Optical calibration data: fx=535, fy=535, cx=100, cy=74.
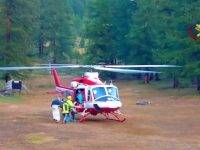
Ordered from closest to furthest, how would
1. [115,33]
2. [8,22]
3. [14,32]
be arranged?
[8,22]
[14,32]
[115,33]

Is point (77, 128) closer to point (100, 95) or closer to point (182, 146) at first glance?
point (100, 95)

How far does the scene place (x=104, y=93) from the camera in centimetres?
2667

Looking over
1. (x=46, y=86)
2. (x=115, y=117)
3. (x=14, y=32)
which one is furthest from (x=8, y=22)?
(x=115, y=117)

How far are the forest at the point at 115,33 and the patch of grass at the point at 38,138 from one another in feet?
61.9

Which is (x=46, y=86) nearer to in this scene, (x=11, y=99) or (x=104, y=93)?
(x=11, y=99)

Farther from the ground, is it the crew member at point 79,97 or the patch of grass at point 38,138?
the crew member at point 79,97

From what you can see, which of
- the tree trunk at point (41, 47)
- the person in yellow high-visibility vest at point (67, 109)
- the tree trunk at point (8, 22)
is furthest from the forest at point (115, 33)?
the person in yellow high-visibility vest at point (67, 109)

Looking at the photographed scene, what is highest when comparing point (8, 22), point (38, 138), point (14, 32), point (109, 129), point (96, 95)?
point (8, 22)

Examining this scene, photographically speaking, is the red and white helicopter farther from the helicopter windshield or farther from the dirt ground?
the dirt ground

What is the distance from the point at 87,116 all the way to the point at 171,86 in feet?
72.5

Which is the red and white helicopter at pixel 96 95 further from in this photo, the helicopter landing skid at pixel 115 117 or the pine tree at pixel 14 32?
the pine tree at pixel 14 32

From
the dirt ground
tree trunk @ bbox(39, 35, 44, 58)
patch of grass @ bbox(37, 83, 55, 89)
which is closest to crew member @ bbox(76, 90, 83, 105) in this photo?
the dirt ground

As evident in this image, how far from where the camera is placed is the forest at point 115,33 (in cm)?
4053

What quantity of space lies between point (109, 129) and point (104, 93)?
2.75 metres
